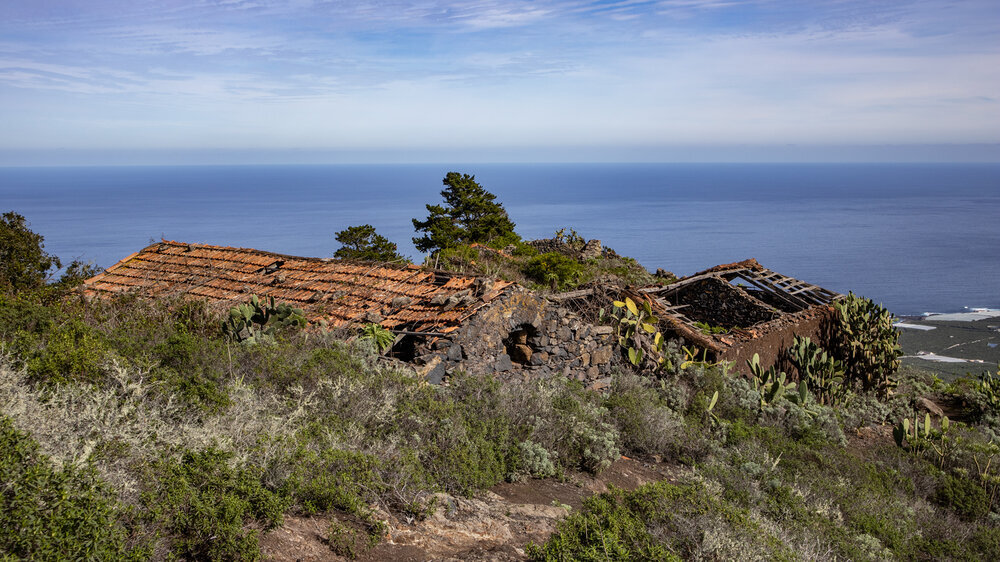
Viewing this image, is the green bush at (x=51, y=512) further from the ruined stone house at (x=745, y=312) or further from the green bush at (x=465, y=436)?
the ruined stone house at (x=745, y=312)

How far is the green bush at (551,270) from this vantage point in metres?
21.7

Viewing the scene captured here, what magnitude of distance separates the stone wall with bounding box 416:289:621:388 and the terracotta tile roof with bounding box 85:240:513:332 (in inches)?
10.9

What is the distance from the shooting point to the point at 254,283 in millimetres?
11984

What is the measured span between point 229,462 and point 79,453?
93cm

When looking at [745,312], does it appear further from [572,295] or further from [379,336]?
[379,336]

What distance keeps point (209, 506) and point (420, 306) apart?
6350mm

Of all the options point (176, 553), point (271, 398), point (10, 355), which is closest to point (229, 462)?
point (176, 553)

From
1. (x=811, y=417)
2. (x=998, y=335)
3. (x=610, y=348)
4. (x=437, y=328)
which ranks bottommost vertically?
(x=998, y=335)

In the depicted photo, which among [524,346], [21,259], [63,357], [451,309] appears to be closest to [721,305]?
[524,346]

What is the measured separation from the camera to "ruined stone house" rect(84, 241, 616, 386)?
905cm

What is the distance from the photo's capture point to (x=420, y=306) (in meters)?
10.1

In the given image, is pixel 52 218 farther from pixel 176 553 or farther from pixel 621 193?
pixel 621 193

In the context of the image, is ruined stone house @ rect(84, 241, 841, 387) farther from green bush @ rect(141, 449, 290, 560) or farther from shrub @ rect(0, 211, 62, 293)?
green bush @ rect(141, 449, 290, 560)

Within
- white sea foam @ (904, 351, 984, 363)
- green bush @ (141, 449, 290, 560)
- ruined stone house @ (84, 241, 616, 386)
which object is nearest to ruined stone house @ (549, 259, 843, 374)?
ruined stone house @ (84, 241, 616, 386)
